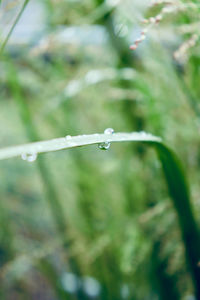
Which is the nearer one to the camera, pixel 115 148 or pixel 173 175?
pixel 173 175

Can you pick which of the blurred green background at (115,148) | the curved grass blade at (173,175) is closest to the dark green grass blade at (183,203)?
the curved grass blade at (173,175)

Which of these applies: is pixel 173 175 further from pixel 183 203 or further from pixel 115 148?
pixel 115 148

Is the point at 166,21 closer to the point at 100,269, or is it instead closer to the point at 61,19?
the point at 61,19

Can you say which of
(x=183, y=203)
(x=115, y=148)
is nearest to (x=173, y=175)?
(x=183, y=203)

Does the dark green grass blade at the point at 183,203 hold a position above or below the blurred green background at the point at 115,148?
below

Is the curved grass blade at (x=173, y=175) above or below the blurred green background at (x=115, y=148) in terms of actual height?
below

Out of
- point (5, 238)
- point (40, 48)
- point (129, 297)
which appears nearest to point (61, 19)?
point (40, 48)

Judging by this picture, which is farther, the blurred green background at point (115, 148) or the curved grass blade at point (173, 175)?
the blurred green background at point (115, 148)

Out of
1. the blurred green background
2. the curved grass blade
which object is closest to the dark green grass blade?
the curved grass blade

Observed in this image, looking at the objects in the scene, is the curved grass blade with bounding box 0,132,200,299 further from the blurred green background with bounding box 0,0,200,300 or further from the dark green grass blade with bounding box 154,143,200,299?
the blurred green background with bounding box 0,0,200,300

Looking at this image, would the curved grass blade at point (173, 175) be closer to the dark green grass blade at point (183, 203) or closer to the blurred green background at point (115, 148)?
the dark green grass blade at point (183, 203)
